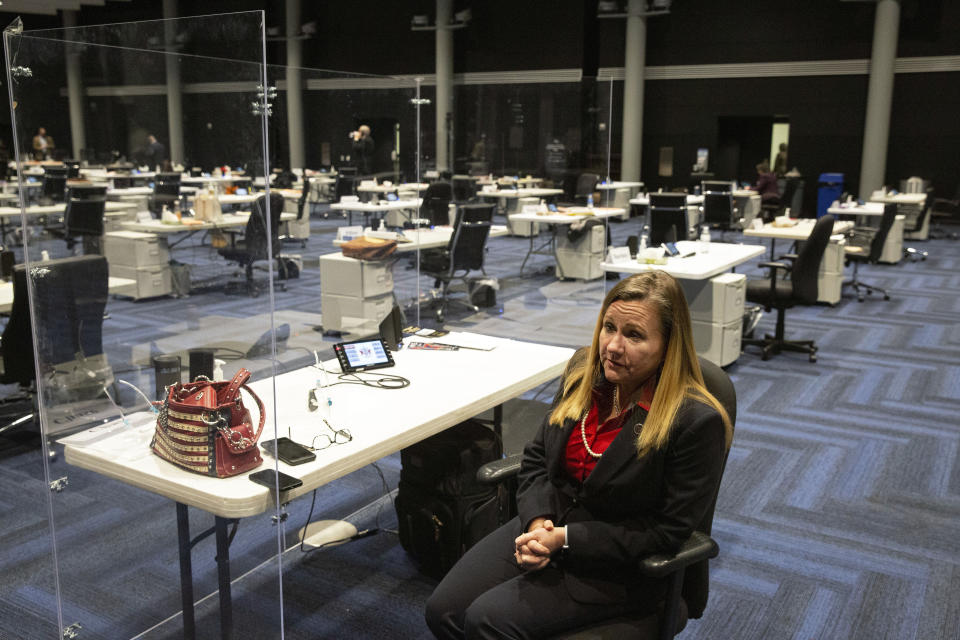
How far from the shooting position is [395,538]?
10.7 ft

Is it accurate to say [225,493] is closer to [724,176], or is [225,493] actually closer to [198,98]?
[198,98]

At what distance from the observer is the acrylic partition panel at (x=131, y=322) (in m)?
2.11

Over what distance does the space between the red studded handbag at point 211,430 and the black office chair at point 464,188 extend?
7.17 metres

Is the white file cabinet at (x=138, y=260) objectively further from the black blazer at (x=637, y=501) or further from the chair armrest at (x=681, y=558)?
the chair armrest at (x=681, y=558)

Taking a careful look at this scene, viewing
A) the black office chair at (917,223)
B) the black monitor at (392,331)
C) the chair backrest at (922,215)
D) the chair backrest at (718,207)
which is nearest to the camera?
the black monitor at (392,331)

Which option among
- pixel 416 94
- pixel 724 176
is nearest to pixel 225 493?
pixel 416 94

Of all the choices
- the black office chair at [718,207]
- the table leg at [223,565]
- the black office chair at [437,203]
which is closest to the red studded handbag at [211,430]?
the table leg at [223,565]

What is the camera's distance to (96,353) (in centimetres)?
237

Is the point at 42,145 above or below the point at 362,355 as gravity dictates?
above

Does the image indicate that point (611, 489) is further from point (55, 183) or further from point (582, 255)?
point (582, 255)

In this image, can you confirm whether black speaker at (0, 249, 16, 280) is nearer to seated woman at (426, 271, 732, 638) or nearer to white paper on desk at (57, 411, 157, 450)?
white paper on desk at (57, 411, 157, 450)

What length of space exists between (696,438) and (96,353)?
1691mm

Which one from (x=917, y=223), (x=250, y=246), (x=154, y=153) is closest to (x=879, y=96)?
(x=917, y=223)

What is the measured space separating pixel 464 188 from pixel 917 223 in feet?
22.2
